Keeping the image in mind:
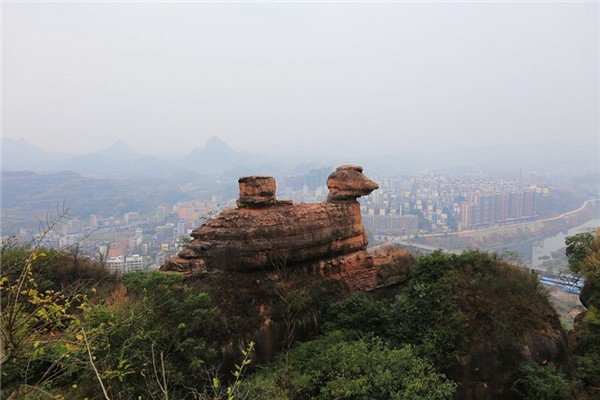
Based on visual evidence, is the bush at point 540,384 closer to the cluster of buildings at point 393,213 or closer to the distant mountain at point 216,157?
the cluster of buildings at point 393,213

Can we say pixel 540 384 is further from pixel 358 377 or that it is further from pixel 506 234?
pixel 506 234

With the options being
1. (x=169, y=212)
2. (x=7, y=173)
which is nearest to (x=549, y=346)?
(x=169, y=212)

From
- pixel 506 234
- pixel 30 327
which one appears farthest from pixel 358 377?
pixel 506 234

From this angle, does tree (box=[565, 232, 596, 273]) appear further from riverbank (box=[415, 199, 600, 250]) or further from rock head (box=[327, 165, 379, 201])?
riverbank (box=[415, 199, 600, 250])

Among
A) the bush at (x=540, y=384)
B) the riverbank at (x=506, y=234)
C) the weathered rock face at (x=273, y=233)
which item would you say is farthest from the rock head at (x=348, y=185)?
the riverbank at (x=506, y=234)

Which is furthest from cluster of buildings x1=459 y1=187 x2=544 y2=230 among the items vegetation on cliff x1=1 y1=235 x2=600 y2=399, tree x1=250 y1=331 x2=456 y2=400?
tree x1=250 y1=331 x2=456 y2=400

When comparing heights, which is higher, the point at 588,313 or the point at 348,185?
the point at 348,185

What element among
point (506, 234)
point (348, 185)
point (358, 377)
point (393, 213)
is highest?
point (348, 185)

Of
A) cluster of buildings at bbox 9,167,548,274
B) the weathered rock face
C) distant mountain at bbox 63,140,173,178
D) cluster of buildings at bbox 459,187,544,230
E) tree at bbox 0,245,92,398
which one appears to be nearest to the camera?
tree at bbox 0,245,92,398
